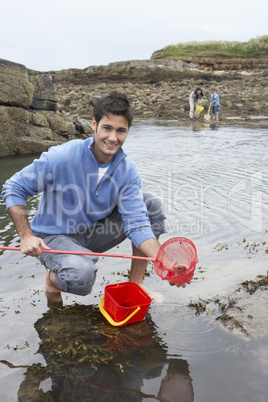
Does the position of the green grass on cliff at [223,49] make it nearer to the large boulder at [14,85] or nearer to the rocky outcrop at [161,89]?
the rocky outcrop at [161,89]

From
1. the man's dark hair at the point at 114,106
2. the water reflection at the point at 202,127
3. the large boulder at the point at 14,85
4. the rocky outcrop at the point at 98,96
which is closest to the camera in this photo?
the man's dark hair at the point at 114,106

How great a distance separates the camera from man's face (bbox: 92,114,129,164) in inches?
122

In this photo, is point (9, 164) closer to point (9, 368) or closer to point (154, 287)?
point (154, 287)

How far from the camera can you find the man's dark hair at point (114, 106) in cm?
306

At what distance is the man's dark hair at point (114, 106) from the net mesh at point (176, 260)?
1.03 metres

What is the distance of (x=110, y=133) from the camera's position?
3.13 m

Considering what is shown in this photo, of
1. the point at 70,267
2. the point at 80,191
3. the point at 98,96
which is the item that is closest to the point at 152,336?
the point at 70,267

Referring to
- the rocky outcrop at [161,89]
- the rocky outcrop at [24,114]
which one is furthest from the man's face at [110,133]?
the rocky outcrop at [161,89]

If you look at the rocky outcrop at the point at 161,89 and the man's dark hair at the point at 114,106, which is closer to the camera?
the man's dark hair at the point at 114,106

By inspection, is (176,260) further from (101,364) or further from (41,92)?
(41,92)

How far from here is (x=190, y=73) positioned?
135ft

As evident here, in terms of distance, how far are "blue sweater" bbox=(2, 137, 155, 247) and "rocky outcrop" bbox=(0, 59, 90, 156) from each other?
7467 mm

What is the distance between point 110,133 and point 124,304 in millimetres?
1342

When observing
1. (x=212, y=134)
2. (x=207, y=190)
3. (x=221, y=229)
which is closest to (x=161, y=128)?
(x=212, y=134)
